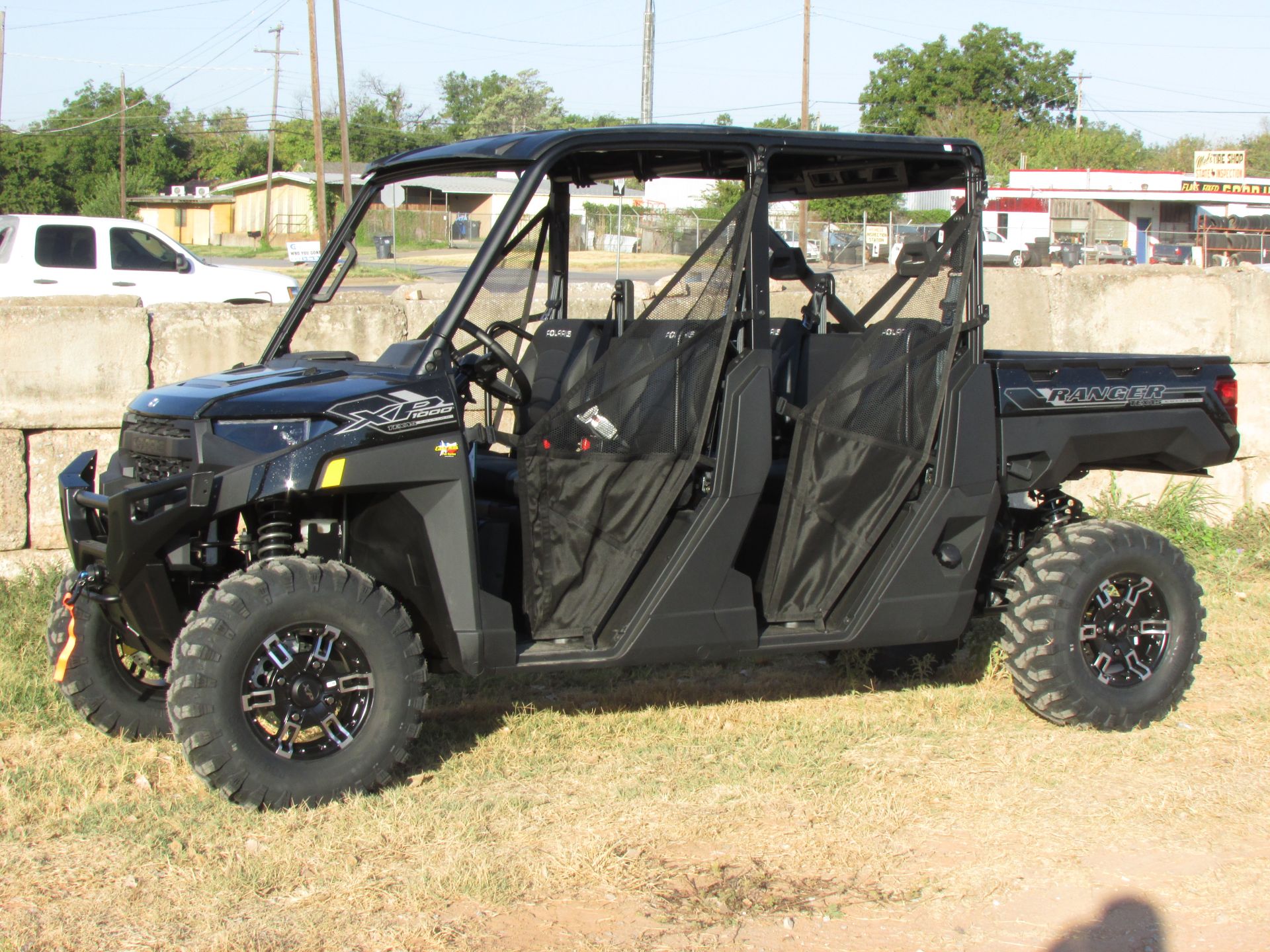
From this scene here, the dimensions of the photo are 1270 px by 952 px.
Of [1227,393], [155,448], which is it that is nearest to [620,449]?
[155,448]

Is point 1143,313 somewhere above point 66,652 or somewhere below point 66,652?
above

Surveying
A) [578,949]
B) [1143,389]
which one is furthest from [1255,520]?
[578,949]

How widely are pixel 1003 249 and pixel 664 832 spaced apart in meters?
37.6

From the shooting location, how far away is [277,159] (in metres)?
84.2

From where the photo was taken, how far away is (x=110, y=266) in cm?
1458

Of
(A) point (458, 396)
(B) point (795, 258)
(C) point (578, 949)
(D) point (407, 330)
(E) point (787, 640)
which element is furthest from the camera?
(D) point (407, 330)

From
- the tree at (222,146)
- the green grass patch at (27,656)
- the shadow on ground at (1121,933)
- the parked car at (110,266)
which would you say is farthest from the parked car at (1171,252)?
the tree at (222,146)

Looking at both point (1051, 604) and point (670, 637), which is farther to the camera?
point (1051, 604)

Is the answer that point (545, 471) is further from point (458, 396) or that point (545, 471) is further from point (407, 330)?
point (407, 330)

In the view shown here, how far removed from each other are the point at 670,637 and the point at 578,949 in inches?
56.5

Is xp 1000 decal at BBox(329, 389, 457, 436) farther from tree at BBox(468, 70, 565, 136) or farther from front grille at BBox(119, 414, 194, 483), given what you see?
tree at BBox(468, 70, 565, 136)

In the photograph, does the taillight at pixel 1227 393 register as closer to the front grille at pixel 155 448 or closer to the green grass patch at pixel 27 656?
the front grille at pixel 155 448

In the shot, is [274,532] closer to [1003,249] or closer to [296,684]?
[296,684]

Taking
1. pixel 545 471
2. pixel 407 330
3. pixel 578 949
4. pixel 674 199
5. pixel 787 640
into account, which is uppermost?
pixel 674 199
